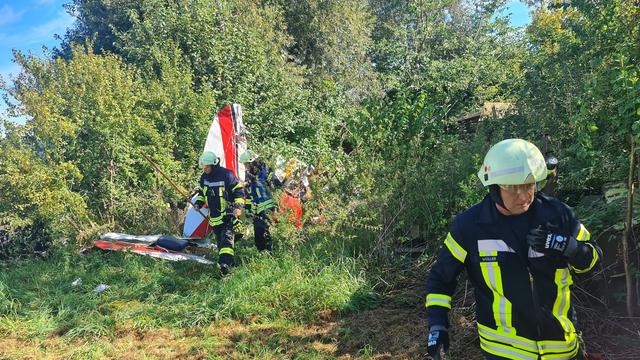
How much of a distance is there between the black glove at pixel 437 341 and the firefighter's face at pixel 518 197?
2.21 feet

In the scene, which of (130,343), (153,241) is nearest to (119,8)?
(153,241)

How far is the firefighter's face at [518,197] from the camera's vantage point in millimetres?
1989

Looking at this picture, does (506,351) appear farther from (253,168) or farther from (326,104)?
(326,104)

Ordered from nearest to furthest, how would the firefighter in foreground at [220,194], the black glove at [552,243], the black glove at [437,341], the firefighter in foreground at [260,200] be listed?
1. the black glove at [552,243]
2. the black glove at [437,341]
3. the firefighter in foreground at [220,194]
4. the firefighter in foreground at [260,200]

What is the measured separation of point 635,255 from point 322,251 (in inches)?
137

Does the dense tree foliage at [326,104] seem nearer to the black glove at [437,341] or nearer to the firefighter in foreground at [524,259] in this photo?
the firefighter in foreground at [524,259]

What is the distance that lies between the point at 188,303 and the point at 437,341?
407 cm

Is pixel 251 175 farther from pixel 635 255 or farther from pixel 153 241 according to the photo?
pixel 635 255

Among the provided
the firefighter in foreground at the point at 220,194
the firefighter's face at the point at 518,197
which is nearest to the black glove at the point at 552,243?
the firefighter's face at the point at 518,197

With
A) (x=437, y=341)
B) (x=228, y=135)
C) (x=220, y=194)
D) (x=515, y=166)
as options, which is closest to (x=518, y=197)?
(x=515, y=166)

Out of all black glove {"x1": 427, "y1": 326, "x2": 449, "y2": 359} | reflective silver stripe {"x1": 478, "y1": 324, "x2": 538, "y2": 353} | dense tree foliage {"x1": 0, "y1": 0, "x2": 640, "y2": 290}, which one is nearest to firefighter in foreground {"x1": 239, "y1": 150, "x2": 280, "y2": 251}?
dense tree foliage {"x1": 0, "y1": 0, "x2": 640, "y2": 290}

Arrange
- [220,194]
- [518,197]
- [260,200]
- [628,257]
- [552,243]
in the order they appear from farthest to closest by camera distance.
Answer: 1. [260,200]
2. [220,194]
3. [628,257]
4. [518,197]
5. [552,243]

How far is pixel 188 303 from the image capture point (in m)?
5.59

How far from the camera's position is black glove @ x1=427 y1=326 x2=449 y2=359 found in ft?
7.20
